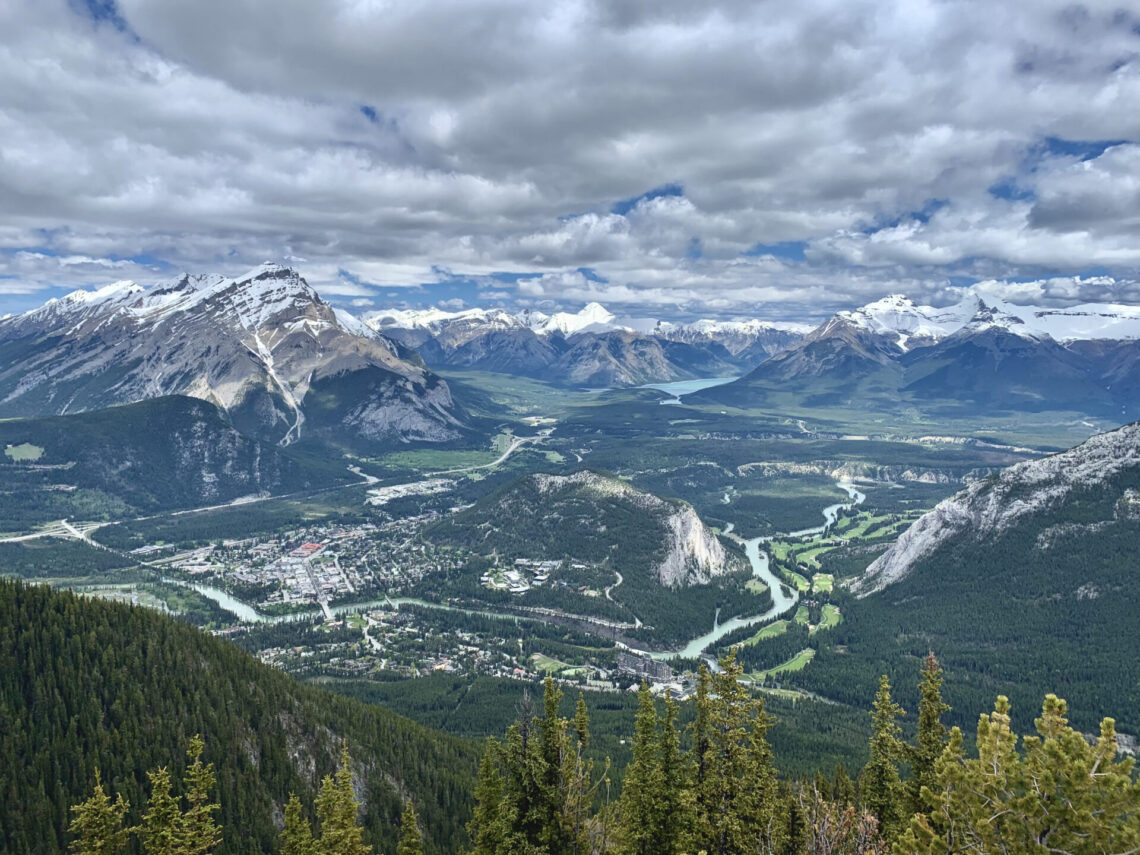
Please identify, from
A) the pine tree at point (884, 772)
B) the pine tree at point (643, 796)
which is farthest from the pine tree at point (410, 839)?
the pine tree at point (884, 772)

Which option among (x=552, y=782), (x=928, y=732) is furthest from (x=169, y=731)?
(x=928, y=732)

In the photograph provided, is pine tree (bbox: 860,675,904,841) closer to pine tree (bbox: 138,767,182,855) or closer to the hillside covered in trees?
the hillside covered in trees

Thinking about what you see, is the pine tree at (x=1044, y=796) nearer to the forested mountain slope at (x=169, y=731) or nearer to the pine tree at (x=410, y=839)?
the pine tree at (x=410, y=839)

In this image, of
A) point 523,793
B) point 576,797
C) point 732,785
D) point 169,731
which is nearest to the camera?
point 732,785

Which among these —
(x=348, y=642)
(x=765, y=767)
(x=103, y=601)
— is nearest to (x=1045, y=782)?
(x=765, y=767)

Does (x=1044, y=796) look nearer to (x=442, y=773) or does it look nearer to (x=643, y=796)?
(x=643, y=796)
